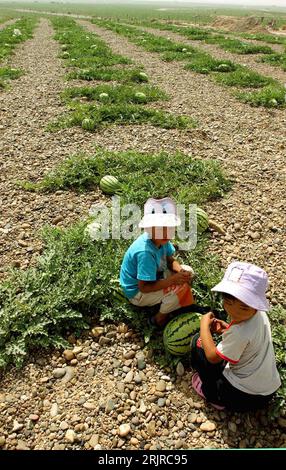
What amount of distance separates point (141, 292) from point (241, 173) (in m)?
3.69

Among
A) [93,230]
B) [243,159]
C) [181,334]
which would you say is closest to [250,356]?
[181,334]

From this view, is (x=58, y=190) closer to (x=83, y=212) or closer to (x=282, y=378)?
(x=83, y=212)

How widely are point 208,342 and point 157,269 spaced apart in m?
0.95

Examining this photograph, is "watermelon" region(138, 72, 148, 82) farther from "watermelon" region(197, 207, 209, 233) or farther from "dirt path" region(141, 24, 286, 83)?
"watermelon" region(197, 207, 209, 233)

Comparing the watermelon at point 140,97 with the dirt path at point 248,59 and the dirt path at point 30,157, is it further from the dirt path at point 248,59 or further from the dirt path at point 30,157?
the dirt path at point 248,59

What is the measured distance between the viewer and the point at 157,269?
365cm

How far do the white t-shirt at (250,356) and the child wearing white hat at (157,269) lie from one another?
0.84 meters

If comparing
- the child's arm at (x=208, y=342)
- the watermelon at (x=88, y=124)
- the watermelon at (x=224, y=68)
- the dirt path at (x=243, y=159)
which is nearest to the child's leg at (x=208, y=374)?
the child's arm at (x=208, y=342)

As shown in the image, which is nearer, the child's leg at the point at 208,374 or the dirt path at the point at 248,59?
the child's leg at the point at 208,374

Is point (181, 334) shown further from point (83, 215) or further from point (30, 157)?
point (30, 157)

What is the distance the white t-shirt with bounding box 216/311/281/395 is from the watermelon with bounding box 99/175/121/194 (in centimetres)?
339

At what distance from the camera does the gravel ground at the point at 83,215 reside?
292cm

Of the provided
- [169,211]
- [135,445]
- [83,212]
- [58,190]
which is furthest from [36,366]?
[58,190]

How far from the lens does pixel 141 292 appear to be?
3.58 metres
